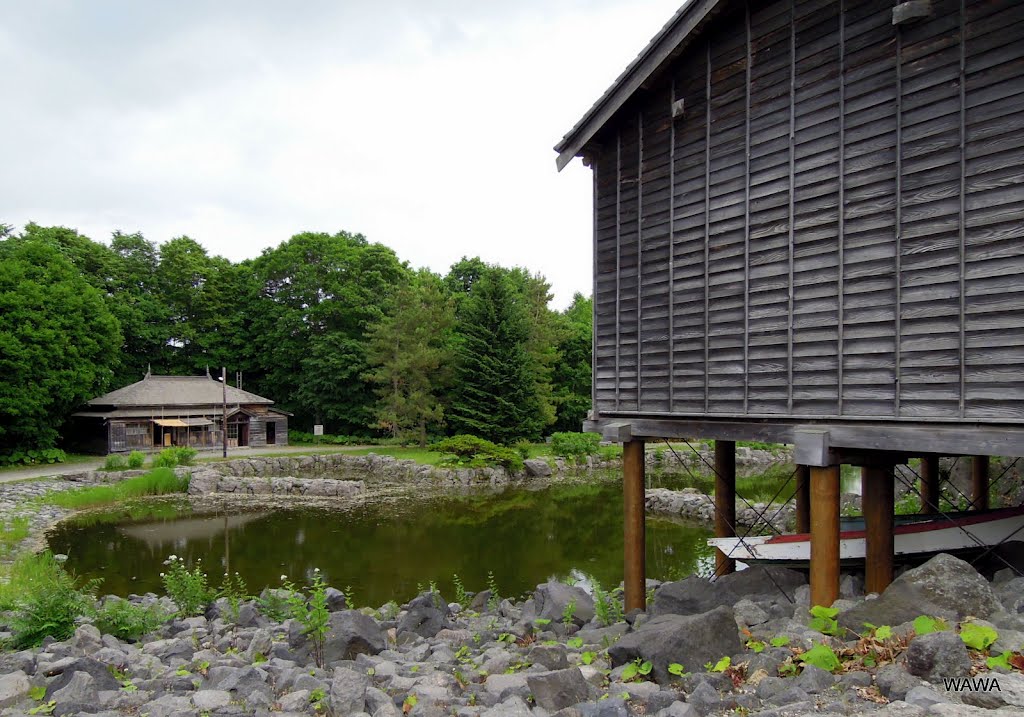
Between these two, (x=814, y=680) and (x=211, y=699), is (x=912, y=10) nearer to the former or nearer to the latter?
(x=814, y=680)

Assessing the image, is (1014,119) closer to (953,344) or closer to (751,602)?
(953,344)

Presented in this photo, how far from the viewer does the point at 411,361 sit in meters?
34.7

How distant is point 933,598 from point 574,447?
27290 millimetres

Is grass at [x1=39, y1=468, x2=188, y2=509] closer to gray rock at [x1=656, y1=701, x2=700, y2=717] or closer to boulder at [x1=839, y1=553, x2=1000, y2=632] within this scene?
gray rock at [x1=656, y1=701, x2=700, y2=717]

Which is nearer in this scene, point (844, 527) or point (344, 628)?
point (344, 628)

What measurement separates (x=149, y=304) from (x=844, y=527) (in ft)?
146

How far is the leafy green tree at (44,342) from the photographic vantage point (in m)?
28.2

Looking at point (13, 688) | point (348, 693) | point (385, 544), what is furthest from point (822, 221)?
point (385, 544)

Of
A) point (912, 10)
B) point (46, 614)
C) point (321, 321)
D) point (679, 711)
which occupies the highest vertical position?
point (321, 321)

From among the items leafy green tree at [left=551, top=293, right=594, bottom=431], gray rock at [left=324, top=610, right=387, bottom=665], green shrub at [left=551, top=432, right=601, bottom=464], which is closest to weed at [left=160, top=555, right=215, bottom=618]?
gray rock at [left=324, top=610, right=387, bottom=665]

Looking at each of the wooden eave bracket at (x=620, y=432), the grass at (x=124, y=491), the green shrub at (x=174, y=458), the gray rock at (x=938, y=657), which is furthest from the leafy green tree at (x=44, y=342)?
the gray rock at (x=938, y=657)

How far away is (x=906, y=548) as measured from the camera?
8.02 m

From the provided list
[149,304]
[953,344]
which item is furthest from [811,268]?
[149,304]

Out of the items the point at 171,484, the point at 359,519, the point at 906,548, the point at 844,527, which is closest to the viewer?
the point at 906,548
